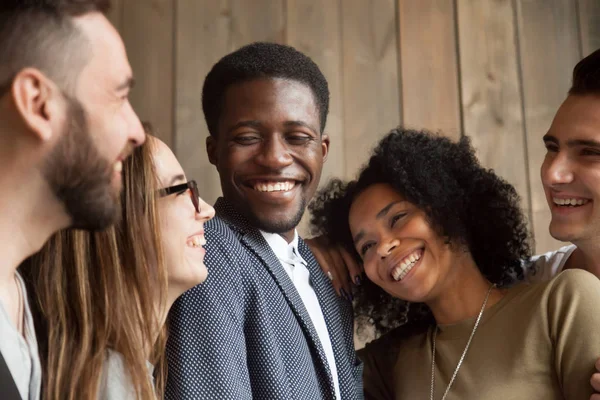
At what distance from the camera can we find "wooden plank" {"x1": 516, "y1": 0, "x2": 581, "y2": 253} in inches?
113

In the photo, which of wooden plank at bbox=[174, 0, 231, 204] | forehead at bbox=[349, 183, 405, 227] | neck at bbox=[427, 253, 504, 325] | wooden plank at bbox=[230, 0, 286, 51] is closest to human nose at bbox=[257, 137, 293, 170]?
forehead at bbox=[349, 183, 405, 227]

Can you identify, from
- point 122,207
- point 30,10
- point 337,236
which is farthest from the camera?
point 337,236

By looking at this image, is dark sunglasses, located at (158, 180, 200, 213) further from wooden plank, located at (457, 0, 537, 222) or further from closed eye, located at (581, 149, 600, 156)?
wooden plank, located at (457, 0, 537, 222)

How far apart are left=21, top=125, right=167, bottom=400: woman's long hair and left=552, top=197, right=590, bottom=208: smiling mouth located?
3.17ft

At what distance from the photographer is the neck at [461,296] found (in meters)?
1.88

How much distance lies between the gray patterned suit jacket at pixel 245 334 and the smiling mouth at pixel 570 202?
591mm

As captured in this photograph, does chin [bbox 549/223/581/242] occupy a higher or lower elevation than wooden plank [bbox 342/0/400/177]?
lower

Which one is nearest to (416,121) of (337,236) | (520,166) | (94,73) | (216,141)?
(520,166)

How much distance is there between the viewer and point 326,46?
2.78 meters

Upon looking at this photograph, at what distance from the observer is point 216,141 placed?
6.12 feet

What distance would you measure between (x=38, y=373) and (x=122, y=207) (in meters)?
0.34

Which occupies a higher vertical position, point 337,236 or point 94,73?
point 94,73

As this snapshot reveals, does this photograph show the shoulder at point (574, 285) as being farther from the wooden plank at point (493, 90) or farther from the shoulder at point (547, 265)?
the wooden plank at point (493, 90)

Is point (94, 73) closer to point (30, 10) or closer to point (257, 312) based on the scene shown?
point (30, 10)
